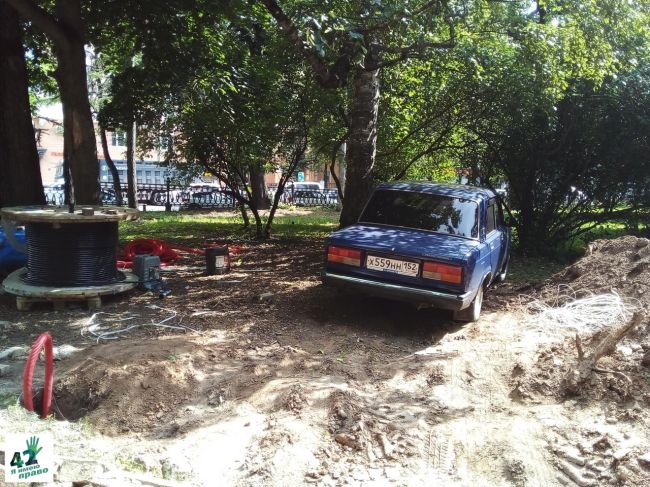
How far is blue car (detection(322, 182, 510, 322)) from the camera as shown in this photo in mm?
6023

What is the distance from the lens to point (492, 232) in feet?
25.2

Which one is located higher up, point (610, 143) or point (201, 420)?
point (610, 143)

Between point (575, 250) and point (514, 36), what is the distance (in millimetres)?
5201

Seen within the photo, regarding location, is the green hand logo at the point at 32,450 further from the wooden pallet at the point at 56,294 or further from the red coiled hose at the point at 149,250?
the red coiled hose at the point at 149,250

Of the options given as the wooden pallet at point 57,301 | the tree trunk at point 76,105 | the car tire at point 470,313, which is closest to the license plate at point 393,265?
the car tire at point 470,313

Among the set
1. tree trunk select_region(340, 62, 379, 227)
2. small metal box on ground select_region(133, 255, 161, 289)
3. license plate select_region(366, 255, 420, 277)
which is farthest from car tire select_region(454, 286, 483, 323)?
small metal box on ground select_region(133, 255, 161, 289)

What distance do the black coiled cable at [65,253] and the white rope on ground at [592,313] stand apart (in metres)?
5.42

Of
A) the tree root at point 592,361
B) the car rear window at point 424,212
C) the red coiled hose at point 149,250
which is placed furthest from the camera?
the red coiled hose at point 149,250

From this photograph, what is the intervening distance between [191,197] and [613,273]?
25.1m

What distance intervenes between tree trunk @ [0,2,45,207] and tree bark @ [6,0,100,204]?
1.20 m

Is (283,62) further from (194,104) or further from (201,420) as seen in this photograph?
(201,420)

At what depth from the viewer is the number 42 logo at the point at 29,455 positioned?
3012 mm

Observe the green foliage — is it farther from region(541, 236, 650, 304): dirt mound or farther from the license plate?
region(541, 236, 650, 304): dirt mound

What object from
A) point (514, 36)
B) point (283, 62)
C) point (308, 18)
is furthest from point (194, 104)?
point (514, 36)
